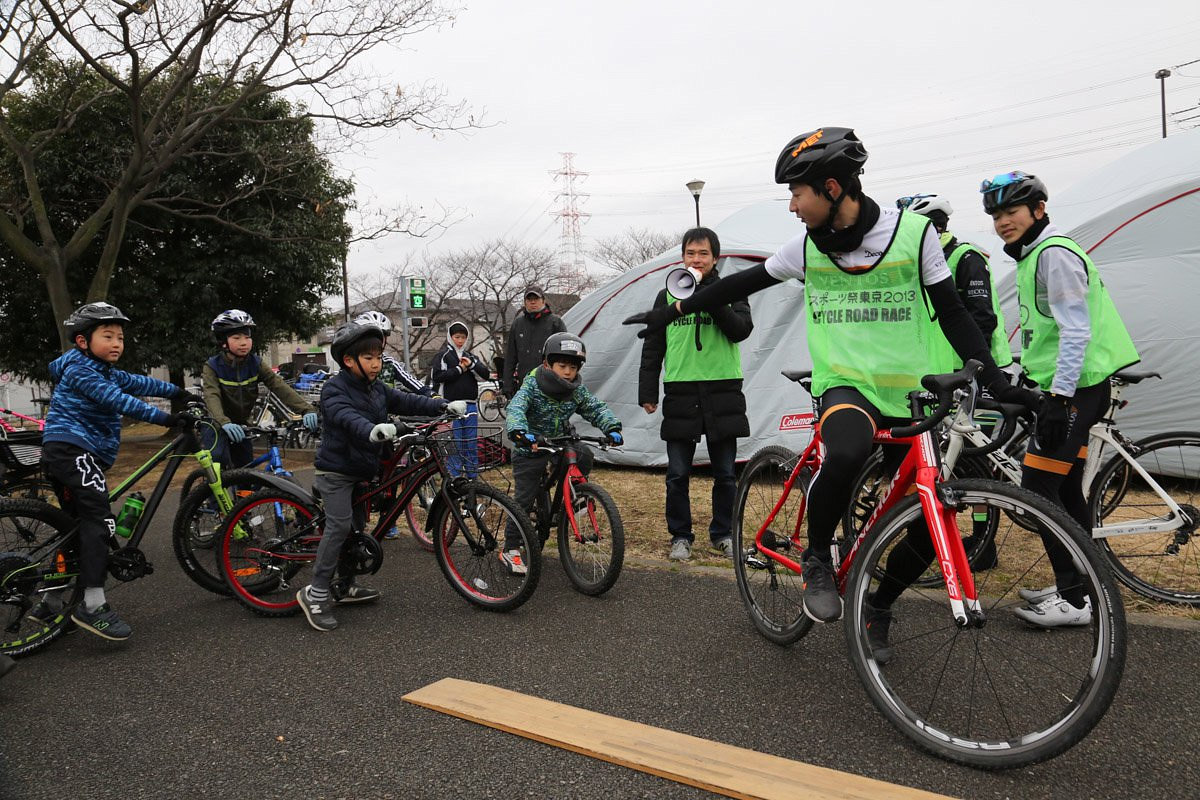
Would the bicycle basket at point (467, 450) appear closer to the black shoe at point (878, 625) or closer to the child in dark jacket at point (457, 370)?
the black shoe at point (878, 625)

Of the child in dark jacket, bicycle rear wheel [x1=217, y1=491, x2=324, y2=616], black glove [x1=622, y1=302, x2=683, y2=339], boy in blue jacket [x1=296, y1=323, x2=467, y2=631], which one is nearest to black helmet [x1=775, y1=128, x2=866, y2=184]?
black glove [x1=622, y1=302, x2=683, y2=339]

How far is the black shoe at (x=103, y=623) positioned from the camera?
3.86 m

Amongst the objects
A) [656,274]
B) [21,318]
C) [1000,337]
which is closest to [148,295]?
[21,318]

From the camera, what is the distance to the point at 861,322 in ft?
9.36

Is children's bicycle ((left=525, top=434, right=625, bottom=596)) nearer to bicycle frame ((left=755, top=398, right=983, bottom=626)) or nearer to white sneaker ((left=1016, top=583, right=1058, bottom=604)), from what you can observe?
bicycle frame ((left=755, top=398, right=983, bottom=626))

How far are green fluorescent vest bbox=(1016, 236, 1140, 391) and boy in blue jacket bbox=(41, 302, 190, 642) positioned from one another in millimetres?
4384

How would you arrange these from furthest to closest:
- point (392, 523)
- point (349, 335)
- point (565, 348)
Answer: point (565, 348)
point (392, 523)
point (349, 335)

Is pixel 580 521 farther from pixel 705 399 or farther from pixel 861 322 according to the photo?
pixel 861 322

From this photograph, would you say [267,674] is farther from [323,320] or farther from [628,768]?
[323,320]

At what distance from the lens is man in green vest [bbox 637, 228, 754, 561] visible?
16.7 feet

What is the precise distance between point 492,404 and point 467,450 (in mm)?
7698

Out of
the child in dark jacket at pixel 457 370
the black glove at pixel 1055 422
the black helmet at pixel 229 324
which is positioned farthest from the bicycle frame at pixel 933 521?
the child in dark jacket at pixel 457 370

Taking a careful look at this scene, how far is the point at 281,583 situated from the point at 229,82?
10358 mm

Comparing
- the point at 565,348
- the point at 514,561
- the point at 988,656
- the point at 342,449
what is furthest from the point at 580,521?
the point at 988,656
